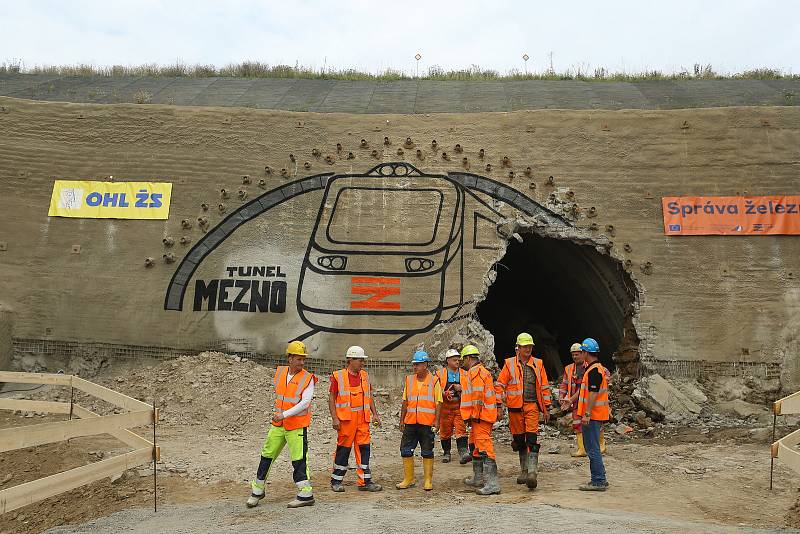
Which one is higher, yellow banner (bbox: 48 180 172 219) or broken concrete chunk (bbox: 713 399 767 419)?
yellow banner (bbox: 48 180 172 219)

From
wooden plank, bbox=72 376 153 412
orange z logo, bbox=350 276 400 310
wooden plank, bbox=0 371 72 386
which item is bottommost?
wooden plank, bbox=72 376 153 412

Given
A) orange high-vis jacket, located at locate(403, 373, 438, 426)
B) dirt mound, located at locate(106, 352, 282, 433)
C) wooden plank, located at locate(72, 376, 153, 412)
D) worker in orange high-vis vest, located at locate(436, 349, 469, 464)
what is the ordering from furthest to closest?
dirt mound, located at locate(106, 352, 282, 433) < worker in orange high-vis vest, located at locate(436, 349, 469, 464) < orange high-vis jacket, located at locate(403, 373, 438, 426) < wooden plank, located at locate(72, 376, 153, 412)

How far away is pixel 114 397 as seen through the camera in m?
8.05

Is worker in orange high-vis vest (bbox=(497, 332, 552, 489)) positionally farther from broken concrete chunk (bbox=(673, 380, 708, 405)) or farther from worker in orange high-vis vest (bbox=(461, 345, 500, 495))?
broken concrete chunk (bbox=(673, 380, 708, 405))

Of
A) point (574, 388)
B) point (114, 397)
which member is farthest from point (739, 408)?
point (114, 397)

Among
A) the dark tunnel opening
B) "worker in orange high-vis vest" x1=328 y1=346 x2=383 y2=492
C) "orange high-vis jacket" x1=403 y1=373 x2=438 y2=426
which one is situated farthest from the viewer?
the dark tunnel opening

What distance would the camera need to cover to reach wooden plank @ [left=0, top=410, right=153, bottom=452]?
19.2ft

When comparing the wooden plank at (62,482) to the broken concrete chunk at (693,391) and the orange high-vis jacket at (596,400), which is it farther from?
the broken concrete chunk at (693,391)

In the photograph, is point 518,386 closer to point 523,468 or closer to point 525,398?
point 525,398

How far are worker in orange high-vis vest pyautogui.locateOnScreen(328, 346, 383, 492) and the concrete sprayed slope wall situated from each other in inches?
199

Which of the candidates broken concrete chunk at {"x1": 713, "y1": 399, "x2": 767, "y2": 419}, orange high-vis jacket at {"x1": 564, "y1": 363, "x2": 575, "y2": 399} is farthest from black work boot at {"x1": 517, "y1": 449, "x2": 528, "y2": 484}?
broken concrete chunk at {"x1": 713, "y1": 399, "x2": 767, "y2": 419}

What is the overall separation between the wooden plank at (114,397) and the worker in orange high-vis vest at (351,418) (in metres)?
2.09

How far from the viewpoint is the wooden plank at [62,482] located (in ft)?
18.5

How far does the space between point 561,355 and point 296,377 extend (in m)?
12.4
